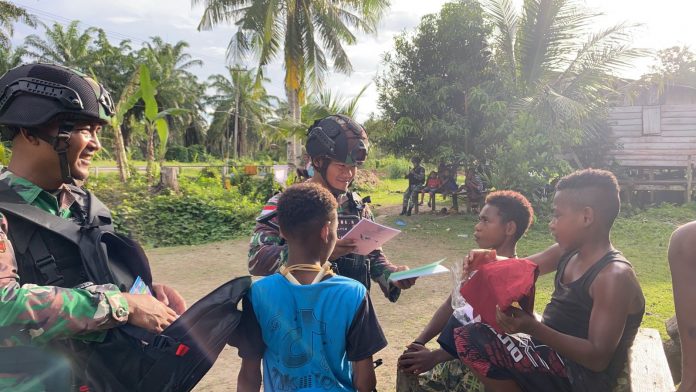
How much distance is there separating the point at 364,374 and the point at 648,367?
1824mm

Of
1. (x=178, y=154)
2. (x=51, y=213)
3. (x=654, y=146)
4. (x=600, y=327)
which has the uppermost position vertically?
(x=178, y=154)

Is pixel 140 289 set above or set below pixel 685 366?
above

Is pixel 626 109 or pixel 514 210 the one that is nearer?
pixel 514 210

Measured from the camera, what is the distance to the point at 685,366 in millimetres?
1793

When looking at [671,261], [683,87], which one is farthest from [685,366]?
[683,87]

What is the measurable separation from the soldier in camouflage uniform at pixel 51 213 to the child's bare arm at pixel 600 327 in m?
1.45

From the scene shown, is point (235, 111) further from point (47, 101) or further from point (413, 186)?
point (47, 101)

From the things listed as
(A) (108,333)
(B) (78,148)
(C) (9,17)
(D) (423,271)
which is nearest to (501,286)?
(D) (423,271)

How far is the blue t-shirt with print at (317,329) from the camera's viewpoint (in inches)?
68.8

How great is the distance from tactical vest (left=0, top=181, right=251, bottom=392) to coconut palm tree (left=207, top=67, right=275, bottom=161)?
4032 cm

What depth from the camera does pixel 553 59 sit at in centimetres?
1044

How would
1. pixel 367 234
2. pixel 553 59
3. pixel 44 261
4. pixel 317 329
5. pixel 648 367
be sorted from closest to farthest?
1. pixel 44 261
2. pixel 317 329
3. pixel 367 234
4. pixel 648 367
5. pixel 553 59

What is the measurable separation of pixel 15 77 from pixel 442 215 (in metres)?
11.4

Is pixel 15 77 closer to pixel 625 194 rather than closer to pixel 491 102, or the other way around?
pixel 491 102
